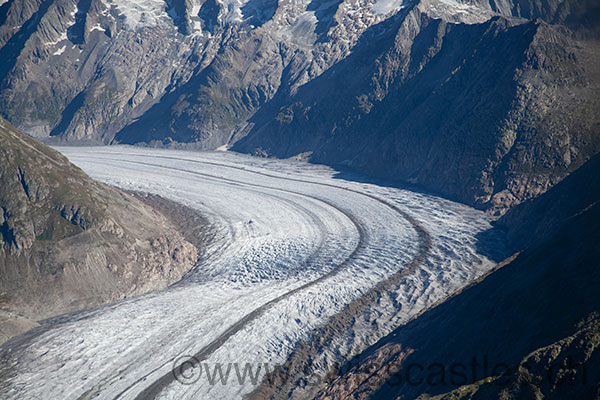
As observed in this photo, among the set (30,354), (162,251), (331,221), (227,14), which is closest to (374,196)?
(331,221)

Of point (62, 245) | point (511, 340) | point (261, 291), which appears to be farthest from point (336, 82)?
point (511, 340)

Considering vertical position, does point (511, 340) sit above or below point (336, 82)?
below

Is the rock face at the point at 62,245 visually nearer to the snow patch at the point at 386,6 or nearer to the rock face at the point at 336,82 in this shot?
the rock face at the point at 336,82

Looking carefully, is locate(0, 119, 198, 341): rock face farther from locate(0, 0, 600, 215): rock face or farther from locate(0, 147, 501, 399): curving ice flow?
locate(0, 0, 600, 215): rock face

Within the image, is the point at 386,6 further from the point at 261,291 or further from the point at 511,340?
the point at 511,340

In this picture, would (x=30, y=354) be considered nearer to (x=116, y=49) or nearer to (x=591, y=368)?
(x=591, y=368)

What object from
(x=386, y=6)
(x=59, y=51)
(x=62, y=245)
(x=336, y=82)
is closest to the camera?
(x=62, y=245)

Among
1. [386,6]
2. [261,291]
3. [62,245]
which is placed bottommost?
[261,291]
